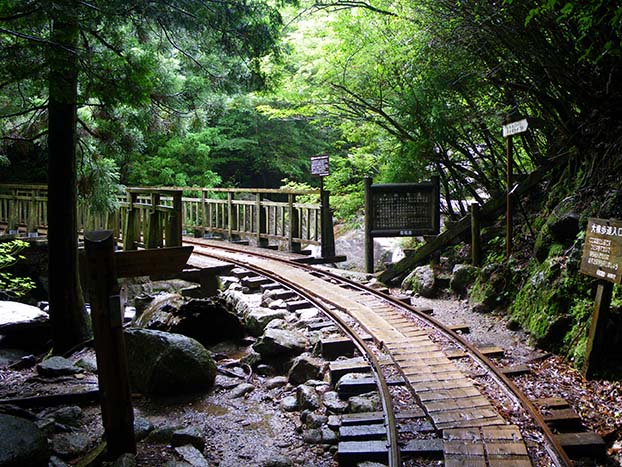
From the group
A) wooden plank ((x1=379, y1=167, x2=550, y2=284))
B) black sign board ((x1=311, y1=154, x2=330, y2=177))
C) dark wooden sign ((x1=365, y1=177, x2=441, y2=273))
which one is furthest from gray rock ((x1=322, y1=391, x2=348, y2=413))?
black sign board ((x1=311, y1=154, x2=330, y2=177))

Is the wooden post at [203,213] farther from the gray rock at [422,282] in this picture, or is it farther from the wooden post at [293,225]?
the gray rock at [422,282]

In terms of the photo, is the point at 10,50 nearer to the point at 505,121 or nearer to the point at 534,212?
the point at 505,121

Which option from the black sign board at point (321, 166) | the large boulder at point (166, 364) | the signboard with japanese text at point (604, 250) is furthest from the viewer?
the black sign board at point (321, 166)

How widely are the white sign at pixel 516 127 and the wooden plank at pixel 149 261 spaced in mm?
5452

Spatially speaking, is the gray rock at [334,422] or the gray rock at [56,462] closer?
the gray rock at [56,462]

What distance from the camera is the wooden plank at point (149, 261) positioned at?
4.17 meters

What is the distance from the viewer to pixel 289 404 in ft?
17.2

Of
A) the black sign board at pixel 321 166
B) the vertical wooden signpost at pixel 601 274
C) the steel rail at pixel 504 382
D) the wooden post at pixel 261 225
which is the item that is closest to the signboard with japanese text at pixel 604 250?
the vertical wooden signpost at pixel 601 274

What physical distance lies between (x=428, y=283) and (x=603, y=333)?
4.21 meters

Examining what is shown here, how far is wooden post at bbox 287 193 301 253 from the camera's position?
39.5 ft

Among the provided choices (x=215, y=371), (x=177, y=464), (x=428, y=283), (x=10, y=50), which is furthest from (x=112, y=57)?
(x=428, y=283)

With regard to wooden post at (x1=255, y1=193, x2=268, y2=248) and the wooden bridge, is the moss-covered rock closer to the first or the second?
the wooden bridge

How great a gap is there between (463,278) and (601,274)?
12.8 ft

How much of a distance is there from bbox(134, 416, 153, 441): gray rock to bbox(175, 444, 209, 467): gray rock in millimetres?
450
